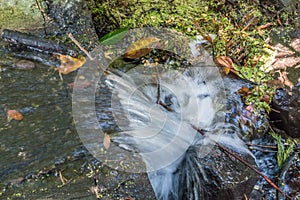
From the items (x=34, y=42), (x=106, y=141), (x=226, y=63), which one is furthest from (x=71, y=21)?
(x=226, y=63)

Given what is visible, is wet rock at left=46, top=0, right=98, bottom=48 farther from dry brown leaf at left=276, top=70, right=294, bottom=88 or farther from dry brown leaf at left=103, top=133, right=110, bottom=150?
dry brown leaf at left=276, top=70, right=294, bottom=88

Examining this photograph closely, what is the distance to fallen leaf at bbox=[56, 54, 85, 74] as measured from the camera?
10.6 feet

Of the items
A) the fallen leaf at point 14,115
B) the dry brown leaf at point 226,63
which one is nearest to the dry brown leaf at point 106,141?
the fallen leaf at point 14,115

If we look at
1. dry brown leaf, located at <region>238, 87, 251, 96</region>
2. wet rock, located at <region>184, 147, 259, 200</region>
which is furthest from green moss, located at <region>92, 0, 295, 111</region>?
wet rock, located at <region>184, 147, 259, 200</region>

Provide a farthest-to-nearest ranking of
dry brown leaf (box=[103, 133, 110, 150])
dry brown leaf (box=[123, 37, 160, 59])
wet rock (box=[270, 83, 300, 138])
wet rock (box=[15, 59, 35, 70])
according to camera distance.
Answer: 1. wet rock (box=[270, 83, 300, 138])
2. dry brown leaf (box=[123, 37, 160, 59])
3. wet rock (box=[15, 59, 35, 70])
4. dry brown leaf (box=[103, 133, 110, 150])

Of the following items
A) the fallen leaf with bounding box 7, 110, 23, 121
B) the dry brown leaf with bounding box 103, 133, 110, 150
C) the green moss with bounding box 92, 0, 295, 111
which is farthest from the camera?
the green moss with bounding box 92, 0, 295, 111

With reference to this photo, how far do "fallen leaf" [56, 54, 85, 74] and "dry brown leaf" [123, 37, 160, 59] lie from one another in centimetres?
51

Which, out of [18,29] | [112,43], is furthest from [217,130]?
[18,29]

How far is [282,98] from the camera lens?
3912 millimetres

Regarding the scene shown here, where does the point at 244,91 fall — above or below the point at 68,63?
below

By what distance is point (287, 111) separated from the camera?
12.4ft

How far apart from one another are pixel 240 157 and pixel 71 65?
1.80 m

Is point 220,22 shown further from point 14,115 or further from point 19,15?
point 14,115

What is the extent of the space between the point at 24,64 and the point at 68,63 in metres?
0.40
